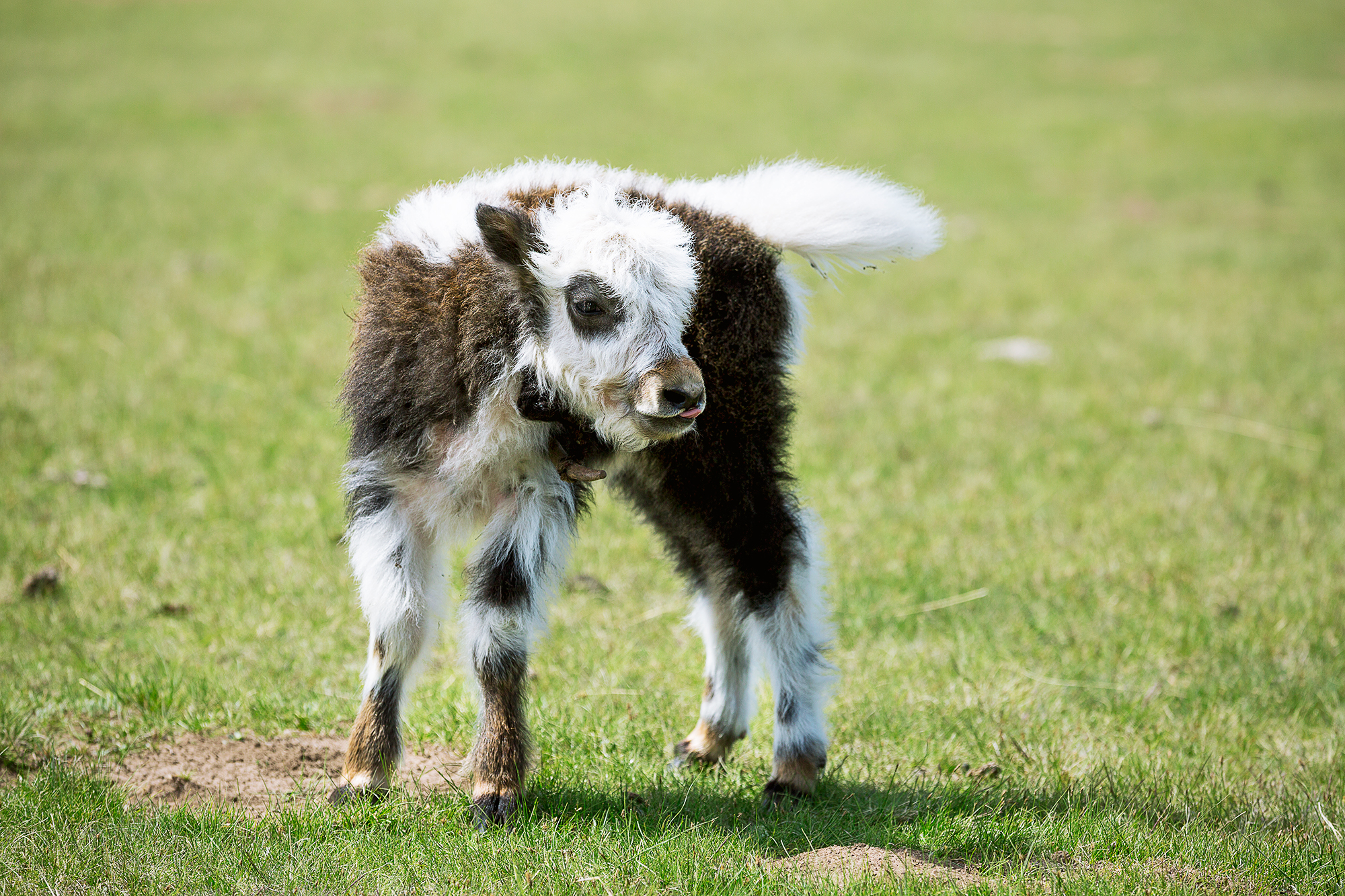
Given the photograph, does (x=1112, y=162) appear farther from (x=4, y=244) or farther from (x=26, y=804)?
(x=26, y=804)

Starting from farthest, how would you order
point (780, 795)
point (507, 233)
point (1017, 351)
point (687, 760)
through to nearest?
point (1017, 351) < point (687, 760) < point (780, 795) < point (507, 233)

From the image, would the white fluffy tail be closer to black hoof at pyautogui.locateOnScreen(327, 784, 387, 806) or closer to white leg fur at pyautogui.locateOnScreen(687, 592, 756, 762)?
white leg fur at pyautogui.locateOnScreen(687, 592, 756, 762)

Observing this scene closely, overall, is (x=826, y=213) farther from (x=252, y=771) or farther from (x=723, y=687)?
(x=252, y=771)

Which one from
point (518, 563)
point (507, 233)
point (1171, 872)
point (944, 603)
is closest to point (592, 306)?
point (507, 233)

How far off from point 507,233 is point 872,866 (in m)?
2.22

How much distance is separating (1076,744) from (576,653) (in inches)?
83.9

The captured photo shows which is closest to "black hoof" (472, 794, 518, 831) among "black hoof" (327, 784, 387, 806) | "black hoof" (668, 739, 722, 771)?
"black hoof" (327, 784, 387, 806)

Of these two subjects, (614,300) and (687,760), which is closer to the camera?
(614,300)

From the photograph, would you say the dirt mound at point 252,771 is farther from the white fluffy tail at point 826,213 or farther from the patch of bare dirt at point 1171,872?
the white fluffy tail at point 826,213

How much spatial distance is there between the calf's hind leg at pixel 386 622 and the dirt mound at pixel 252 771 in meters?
0.15

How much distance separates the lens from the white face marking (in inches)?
143


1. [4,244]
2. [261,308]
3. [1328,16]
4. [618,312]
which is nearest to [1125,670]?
[618,312]

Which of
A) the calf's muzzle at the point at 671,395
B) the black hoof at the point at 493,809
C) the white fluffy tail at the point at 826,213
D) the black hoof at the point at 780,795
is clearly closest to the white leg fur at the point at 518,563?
the black hoof at the point at 493,809

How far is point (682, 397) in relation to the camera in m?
3.51
